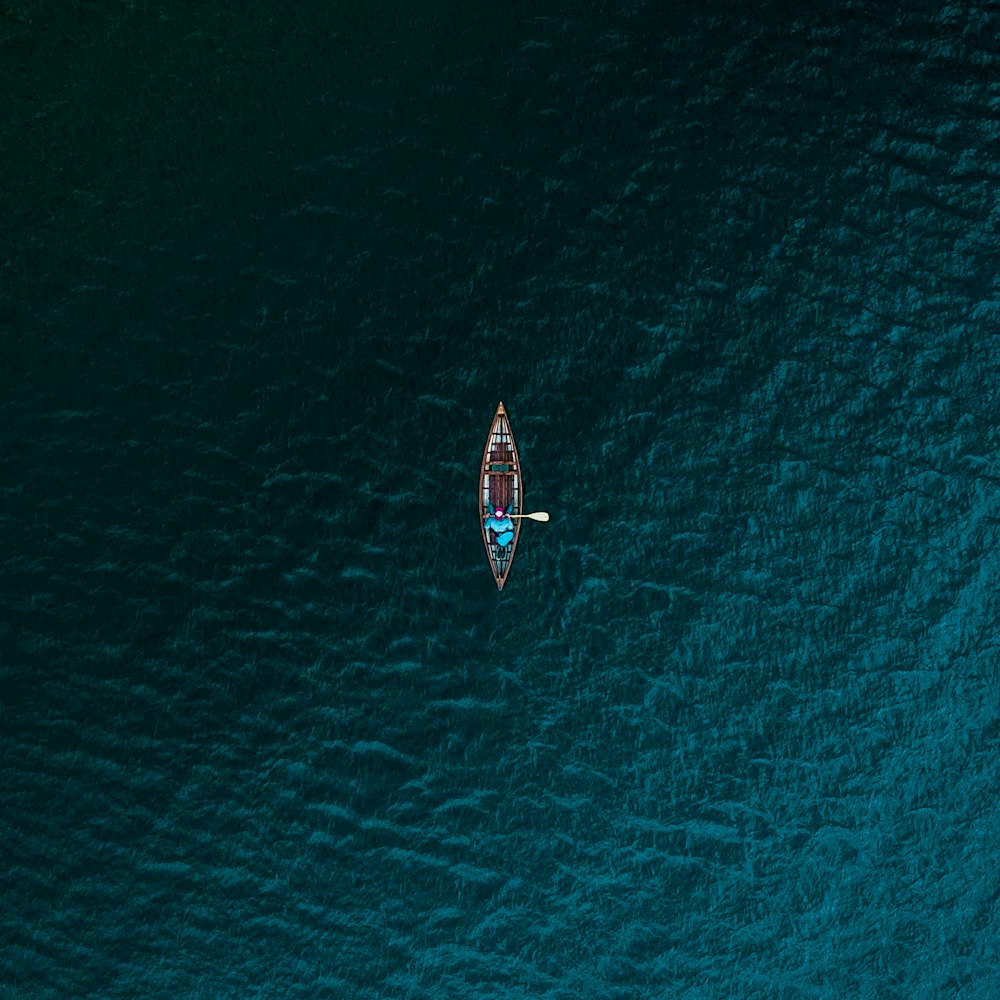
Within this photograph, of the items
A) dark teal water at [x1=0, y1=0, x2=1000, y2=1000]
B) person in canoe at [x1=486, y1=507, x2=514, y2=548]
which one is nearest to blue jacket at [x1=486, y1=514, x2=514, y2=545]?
person in canoe at [x1=486, y1=507, x2=514, y2=548]

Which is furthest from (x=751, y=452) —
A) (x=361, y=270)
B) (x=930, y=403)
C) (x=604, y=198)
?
(x=361, y=270)

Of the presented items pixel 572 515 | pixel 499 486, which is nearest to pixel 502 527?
pixel 499 486

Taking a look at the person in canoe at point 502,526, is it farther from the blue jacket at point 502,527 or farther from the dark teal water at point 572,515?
the dark teal water at point 572,515

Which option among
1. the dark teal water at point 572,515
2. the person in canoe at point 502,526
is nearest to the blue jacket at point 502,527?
the person in canoe at point 502,526

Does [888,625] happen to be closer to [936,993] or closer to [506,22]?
[936,993]

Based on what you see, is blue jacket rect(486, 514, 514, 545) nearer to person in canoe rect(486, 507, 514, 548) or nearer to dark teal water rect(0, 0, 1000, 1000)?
person in canoe rect(486, 507, 514, 548)

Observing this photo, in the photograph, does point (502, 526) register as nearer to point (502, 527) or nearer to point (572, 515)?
point (502, 527)
